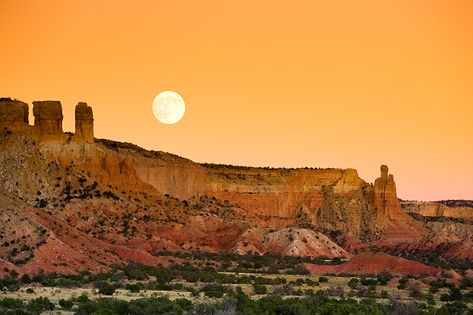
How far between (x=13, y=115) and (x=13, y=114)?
0.11 meters

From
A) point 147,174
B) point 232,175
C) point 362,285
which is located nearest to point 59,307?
point 362,285

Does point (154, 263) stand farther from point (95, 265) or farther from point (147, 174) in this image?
point (147, 174)

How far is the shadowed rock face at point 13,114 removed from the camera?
116 m

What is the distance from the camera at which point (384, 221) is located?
529ft

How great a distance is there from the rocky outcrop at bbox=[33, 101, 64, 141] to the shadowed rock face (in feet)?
4.28

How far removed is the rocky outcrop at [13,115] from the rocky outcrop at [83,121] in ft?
19.9

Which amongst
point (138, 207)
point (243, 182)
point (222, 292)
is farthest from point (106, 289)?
point (243, 182)

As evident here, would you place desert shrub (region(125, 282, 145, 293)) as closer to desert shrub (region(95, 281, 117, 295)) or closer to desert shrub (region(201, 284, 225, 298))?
desert shrub (region(95, 281, 117, 295))

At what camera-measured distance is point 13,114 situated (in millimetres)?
117250

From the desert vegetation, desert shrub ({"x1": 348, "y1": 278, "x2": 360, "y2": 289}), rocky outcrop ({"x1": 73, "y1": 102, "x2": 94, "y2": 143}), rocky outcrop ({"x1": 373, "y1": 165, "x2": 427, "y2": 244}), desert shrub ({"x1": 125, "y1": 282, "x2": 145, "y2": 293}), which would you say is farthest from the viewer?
rocky outcrop ({"x1": 373, "y1": 165, "x2": 427, "y2": 244})

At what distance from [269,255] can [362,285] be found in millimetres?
39417

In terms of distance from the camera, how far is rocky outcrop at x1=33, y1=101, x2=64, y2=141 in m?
118

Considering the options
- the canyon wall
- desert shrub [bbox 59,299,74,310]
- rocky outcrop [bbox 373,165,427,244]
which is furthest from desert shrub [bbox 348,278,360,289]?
rocky outcrop [bbox 373,165,427,244]

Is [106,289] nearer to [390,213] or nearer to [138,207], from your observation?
[138,207]
